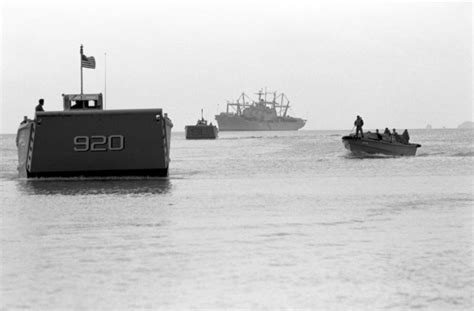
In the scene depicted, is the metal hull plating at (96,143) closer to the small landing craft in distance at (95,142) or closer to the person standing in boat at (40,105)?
the small landing craft in distance at (95,142)

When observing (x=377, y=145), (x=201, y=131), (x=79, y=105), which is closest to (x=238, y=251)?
(x=79, y=105)

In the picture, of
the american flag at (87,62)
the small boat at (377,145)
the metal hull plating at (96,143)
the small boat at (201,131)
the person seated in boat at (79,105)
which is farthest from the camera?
the small boat at (201,131)

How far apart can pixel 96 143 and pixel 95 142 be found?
0.13 ft

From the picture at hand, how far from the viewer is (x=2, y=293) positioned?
25.8ft

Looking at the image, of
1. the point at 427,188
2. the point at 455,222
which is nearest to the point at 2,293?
the point at 455,222

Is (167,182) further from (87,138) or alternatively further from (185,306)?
(185,306)

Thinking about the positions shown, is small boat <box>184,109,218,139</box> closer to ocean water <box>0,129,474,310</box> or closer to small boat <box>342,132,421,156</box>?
small boat <box>342,132,421,156</box>

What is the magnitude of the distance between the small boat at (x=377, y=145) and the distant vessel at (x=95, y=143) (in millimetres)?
22363

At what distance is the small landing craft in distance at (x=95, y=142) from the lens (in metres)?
25.0

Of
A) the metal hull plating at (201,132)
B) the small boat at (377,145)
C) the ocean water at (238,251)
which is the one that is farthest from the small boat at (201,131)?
the ocean water at (238,251)

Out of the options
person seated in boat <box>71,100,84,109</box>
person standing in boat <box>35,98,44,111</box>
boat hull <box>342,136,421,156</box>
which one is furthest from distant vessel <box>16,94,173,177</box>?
boat hull <box>342,136,421,156</box>

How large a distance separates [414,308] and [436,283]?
1.08m

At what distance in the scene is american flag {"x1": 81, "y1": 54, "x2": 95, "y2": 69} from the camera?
27.9m

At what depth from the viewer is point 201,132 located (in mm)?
142125
